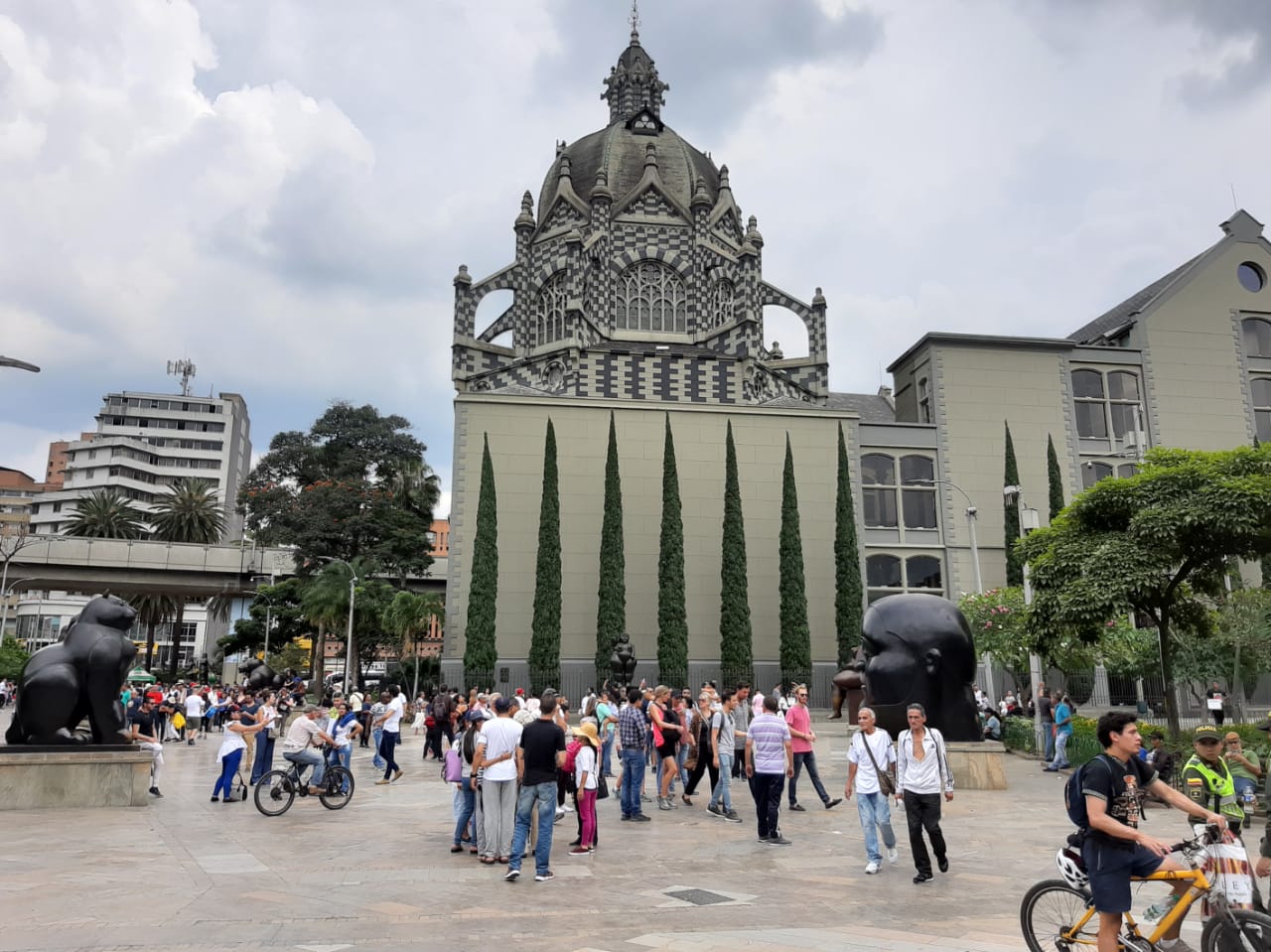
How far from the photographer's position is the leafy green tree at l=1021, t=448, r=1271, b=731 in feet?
56.5

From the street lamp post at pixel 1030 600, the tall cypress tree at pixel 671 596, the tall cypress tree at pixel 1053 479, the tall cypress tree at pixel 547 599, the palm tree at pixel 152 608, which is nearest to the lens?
the street lamp post at pixel 1030 600

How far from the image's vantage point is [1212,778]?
307 inches

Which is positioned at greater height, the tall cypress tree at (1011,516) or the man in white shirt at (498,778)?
the tall cypress tree at (1011,516)

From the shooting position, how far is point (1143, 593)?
18406 millimetres

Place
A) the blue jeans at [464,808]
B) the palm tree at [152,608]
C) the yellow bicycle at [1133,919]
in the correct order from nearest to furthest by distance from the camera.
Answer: the yellow bicycle at [1133,919] → the blue jeans at [464,808] → the palm tree at [152,608]

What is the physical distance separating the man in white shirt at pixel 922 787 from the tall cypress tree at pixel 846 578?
30.7 m

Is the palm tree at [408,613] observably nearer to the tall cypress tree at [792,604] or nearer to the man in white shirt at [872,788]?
the tall cypress tree at [792,604]

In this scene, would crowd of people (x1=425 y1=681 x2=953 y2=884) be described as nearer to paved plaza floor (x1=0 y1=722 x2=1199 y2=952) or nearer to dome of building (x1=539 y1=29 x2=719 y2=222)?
paved plaza floor (x1=0 y1=722 x2=1199 y2=952)

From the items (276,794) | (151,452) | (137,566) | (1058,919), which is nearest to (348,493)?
(137,566)

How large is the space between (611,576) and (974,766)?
76.9 ft

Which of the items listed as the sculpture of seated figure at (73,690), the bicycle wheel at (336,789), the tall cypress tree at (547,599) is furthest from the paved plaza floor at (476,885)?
the tall cypress tree at (547,599)

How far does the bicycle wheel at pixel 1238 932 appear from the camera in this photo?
5121mm

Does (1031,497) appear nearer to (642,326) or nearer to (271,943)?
(642,326)

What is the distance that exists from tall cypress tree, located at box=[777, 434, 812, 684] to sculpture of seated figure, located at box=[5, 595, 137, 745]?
93.1 feet
